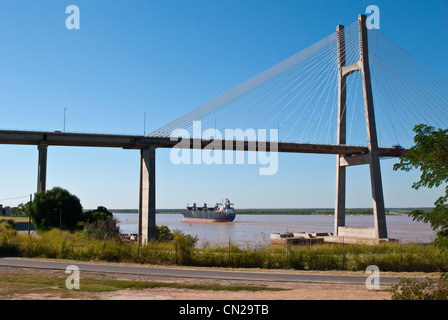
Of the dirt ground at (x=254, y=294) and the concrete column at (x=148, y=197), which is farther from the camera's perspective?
the concrete column at (x=148, y=197)

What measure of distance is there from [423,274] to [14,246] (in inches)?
768

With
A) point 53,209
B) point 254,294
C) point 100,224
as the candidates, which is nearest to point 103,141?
point 53,209

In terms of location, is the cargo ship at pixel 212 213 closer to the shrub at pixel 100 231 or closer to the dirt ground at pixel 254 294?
the shrub at pixel 100 231

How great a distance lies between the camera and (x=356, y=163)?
46312mm

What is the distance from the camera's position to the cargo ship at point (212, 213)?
365 ft

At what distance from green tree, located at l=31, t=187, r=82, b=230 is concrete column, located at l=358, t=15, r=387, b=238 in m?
29.9

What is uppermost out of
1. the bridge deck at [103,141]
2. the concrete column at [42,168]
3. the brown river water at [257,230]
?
the bridge deck at [103,141]
